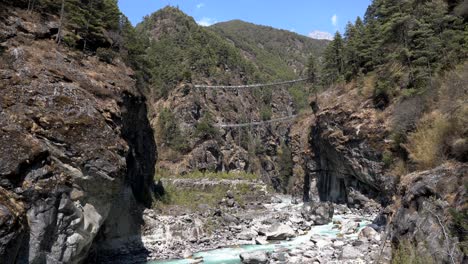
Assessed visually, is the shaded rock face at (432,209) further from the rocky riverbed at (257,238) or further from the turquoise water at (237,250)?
the turquoise water at (237,250)

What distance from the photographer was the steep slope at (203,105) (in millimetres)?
71562

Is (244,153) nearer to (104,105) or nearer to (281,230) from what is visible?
(281,230)

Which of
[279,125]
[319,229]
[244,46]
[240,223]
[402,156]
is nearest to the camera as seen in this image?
[402,156]

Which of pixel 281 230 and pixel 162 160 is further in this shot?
pixel 162 160

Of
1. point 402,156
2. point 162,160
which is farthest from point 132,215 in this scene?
point 162,160

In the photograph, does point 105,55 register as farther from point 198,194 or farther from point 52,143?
point 198,194

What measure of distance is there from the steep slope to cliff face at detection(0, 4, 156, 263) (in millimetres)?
43415

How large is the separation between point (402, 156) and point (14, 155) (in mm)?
17855

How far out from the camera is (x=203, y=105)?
82.6m

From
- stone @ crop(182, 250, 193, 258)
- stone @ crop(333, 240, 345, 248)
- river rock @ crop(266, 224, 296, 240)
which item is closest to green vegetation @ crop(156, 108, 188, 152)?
river rock @ crop(266, 224, 296, 240)

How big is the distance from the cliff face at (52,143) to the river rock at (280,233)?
11.8 meters

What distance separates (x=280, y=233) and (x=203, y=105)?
5509 cm

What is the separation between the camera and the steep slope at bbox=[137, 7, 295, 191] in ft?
235

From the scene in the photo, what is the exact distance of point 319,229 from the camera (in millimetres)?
33438
